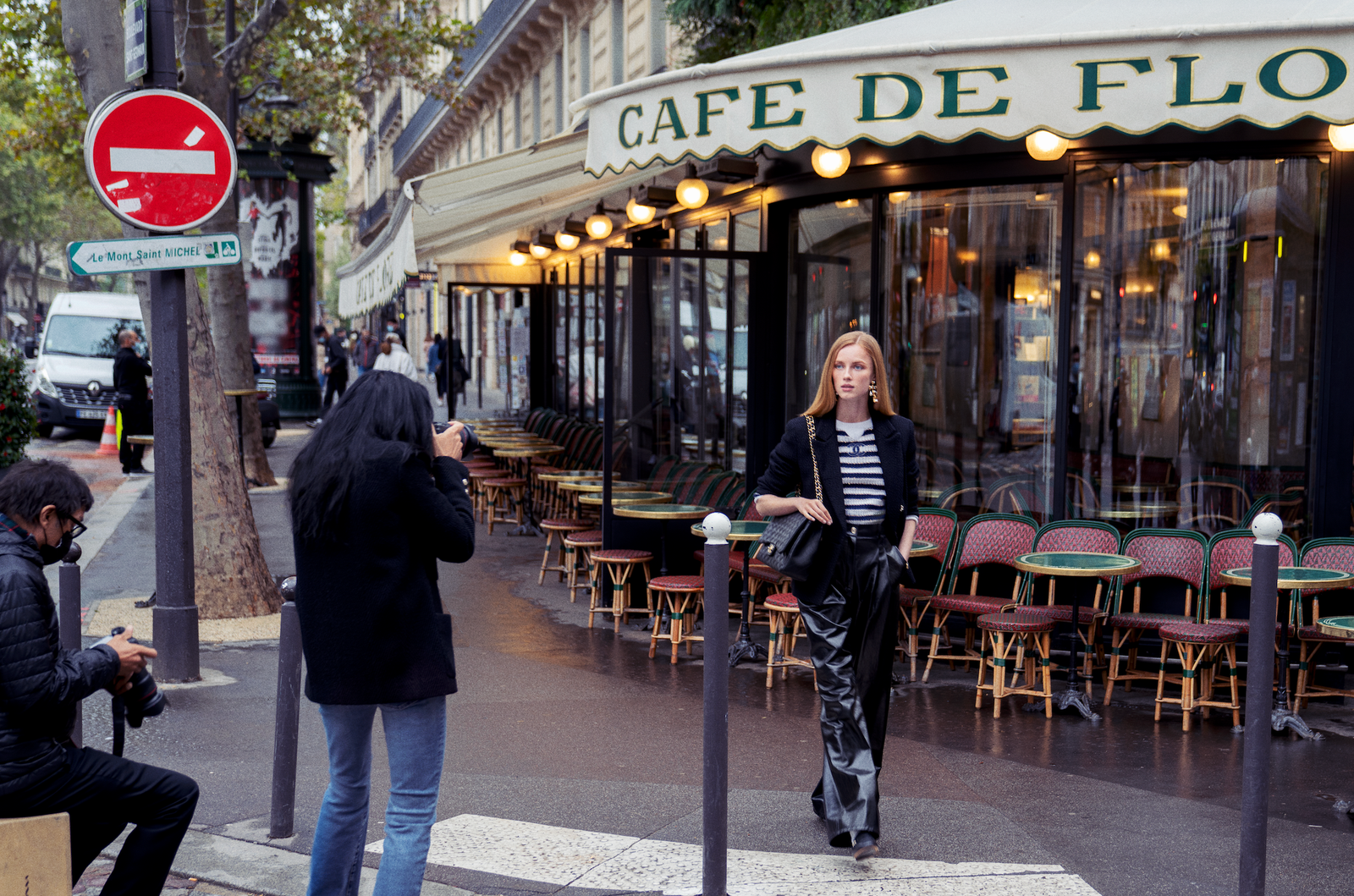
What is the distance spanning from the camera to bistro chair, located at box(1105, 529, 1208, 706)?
6.85 metres

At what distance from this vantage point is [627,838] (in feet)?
15.1

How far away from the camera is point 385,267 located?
9.94 metres

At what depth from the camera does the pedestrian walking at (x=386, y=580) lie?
315 centimetres

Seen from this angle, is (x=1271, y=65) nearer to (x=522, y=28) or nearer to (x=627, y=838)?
(x=627, y=838)

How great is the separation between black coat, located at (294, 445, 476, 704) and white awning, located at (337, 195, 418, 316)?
19.1 feet

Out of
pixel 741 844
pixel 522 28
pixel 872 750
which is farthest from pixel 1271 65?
pixel 522 28

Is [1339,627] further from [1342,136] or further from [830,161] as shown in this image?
[830,161]

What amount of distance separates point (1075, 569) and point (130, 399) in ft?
44.0

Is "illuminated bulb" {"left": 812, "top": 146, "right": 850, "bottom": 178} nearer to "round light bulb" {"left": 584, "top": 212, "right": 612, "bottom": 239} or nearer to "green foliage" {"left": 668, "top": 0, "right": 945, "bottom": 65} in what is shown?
"round light bulb" {"left": 584, "top": 212, "right": 612, "bottom": 239}

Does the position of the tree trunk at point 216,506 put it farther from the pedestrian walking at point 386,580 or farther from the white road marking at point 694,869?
the pedestrian walking at point 386,580

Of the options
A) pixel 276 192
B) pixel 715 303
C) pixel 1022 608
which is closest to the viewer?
pixel 1022 608

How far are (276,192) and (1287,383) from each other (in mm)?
20344

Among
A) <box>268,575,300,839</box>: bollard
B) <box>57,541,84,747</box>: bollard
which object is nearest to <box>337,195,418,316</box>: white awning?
<box>57,541,84,747</box>: bollard

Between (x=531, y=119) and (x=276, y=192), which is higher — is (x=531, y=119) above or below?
above
